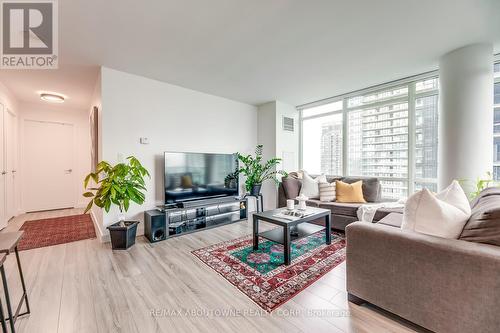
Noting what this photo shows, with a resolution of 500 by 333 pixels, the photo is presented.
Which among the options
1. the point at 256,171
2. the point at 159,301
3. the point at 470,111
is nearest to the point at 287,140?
the point at 256,171

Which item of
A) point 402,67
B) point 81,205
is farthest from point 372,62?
point 81,205

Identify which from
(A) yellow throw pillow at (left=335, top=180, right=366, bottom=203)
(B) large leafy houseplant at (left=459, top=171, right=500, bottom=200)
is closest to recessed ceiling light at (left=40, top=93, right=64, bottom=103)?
(A) yellow throw pillow at (left=335, top=180, right=366, bottom=203)

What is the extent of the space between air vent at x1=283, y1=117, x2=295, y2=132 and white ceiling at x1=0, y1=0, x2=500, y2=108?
134cm

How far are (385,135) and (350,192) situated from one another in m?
1.31

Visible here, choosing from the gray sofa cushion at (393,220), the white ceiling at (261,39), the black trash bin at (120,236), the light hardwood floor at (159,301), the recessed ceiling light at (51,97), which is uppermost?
the white ceiling at (261,39)

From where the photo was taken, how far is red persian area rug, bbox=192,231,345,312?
5.91ft

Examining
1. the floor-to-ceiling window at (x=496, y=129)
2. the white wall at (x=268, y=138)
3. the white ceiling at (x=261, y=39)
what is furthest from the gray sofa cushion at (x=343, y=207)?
the white ceiling at (x=261, y=39)

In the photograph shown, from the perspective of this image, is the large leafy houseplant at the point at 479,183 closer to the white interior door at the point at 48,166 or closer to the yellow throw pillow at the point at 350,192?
the yellow throw pillow at the point at 350,192

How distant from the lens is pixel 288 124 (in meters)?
5.04

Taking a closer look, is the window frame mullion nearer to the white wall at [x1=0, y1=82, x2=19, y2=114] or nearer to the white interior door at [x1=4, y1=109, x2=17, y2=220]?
the white wall at [x1=0, y1=82, x2=19, y2=114]

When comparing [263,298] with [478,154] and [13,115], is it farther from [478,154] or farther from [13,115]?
[13,115]

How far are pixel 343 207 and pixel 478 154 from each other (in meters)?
1.69

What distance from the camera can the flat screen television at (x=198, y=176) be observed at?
3346 mm

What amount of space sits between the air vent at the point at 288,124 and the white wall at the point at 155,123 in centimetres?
119
